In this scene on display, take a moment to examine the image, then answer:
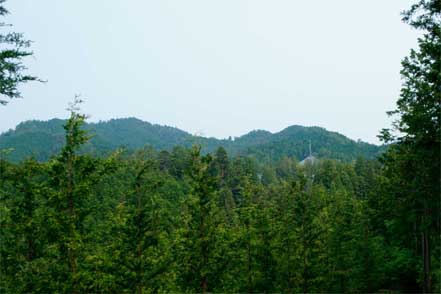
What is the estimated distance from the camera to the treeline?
1602cm

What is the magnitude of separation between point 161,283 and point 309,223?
1118 cm

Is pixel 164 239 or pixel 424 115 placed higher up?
pixel 424 115

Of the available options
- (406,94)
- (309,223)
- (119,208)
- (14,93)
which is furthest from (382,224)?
(14,93)

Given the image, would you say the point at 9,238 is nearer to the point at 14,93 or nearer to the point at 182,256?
the point at 182,256

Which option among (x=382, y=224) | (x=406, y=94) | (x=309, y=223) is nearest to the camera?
(x=406, y=94)

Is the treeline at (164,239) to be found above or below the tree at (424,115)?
below

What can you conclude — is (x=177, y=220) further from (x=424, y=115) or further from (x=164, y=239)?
(x=424, y=115)

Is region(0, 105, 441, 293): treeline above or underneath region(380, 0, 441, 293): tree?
underneath

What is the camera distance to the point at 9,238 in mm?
20469

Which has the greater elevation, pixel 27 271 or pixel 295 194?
pixel 295 194

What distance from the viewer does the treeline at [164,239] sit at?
52.5 ft

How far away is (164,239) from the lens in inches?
872

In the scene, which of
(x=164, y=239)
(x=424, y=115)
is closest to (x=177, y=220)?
(x=164, y=239)

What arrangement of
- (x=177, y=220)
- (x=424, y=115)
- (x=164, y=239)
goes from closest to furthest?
(x=424, y=115)
(x=164, y=239)
(x=177, y=220)
